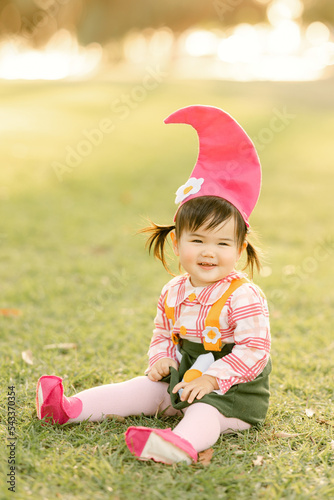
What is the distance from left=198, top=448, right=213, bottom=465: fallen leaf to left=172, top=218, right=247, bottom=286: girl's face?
0.60 meters

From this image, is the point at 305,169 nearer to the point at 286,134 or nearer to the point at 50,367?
the point at 286,134

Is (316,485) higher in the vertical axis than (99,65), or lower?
lower

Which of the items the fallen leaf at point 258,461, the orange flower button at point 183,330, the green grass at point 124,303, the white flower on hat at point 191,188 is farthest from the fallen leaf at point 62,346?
the fallen leaf at point 258,461

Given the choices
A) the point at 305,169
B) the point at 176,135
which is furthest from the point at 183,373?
the point at 176,135

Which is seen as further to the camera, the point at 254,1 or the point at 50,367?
the point at 254,1

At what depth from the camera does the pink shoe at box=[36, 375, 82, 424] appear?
7.02 ft

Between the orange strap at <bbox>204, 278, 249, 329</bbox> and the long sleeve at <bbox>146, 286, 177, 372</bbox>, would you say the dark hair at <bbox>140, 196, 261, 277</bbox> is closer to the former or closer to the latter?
the orange strap at <bbox>204, 278, 249, 329</bbox>

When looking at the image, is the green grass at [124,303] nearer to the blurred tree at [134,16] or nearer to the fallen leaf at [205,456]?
the fallen leaf at [205,456]

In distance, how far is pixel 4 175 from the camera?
7.38m

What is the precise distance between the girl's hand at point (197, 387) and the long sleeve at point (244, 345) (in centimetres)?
2

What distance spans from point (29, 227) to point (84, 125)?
6.87 metres

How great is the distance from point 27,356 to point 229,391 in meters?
1.19

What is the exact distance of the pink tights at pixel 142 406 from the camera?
2047 millimetres

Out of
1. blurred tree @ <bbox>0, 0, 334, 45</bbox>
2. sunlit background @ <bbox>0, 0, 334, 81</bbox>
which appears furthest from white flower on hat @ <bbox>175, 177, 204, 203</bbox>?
sunlit background @ <bbox>0, 0, 334, 81</bbox>
